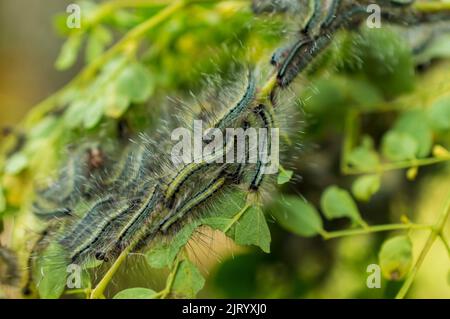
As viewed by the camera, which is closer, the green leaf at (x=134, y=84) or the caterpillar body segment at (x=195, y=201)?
the caterpillar body segment at (x=195, y=201)

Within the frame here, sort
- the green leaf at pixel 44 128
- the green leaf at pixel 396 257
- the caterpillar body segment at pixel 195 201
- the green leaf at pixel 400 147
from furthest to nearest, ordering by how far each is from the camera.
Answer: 1. the green leaf at pixel 44 128
2. the green leaf at pixel 400 147
3. the green leaf at pixel 396 257
4. the caterpillar body segment at pixel 195 201

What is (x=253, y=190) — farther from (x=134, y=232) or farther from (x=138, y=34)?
(x=138, y=34)

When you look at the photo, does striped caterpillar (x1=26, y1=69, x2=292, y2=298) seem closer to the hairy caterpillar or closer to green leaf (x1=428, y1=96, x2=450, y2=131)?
the hairy caterpillar

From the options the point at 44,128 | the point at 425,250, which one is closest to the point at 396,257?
the point at 425,250

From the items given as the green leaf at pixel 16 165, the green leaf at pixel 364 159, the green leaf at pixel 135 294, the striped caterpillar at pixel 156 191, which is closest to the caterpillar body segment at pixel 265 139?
the striped caterpillar at pixel 156 191

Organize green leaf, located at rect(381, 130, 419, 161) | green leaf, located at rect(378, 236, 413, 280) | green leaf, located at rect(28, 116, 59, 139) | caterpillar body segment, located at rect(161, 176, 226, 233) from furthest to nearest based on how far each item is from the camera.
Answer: green leaf, located at rect(28, 116, 59, 139) < green leaf, located at rect(381, 130, 419, 161) < green leaf, located at rect(378, 236, 413, 280) < caterpillar body segment, located at rect(161, 176, 226, 233)

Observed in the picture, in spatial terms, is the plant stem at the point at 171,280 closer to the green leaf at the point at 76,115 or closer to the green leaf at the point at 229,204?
the green leaf at the point at 229,204

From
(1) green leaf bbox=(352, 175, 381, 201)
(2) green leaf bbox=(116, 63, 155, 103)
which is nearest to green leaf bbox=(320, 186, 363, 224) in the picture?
(1) green leaf bbox=(352, 175, 381, 201)
